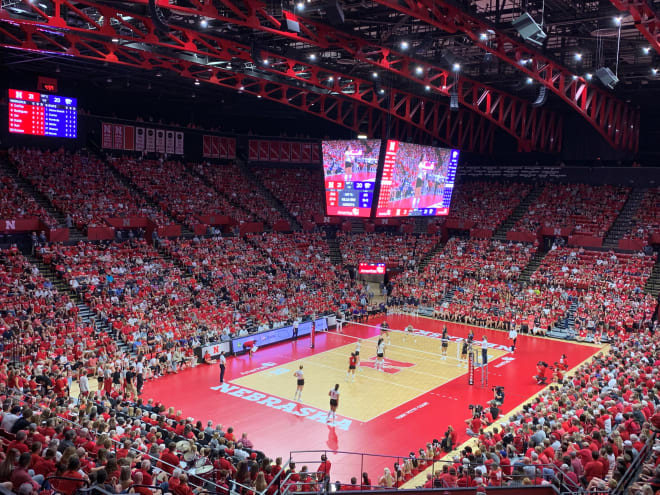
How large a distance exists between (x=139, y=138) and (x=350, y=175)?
1986 cm

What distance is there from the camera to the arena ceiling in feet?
67.7

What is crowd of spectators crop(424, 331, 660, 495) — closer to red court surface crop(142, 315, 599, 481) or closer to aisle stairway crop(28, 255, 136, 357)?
red court surface crop(142, 315, 599, 481)

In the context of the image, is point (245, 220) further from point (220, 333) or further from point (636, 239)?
point (636, 239)

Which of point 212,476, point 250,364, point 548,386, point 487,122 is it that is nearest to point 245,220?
point 250,364

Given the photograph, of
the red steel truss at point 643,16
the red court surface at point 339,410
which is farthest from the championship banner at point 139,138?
the red steel truss at point 643,16

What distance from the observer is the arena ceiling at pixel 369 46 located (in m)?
20.6

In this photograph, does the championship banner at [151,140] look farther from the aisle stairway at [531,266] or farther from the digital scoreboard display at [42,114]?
the aisle stairway at [531,266]

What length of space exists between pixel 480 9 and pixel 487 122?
84.3 ft

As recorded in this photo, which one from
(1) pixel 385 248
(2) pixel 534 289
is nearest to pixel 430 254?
(1) pixel 385 248

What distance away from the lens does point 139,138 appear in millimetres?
43938

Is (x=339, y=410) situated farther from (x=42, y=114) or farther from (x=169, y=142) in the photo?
(x=169, y=142)

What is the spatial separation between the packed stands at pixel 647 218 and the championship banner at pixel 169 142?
1335 inches

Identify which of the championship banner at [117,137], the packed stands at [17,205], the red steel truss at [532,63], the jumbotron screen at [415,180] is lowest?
the packed stands at [17,205]

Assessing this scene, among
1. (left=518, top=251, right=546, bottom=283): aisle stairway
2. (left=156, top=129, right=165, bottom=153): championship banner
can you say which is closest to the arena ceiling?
(left=156, top=129, right=165, bottom=153): championship banner
